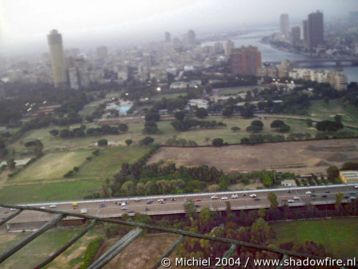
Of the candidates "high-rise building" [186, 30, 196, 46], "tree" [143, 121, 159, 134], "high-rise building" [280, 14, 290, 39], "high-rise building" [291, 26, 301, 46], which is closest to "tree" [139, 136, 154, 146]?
"tree" [143, 121, 159, 134]

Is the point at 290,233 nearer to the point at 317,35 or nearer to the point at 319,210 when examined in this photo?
the point at 319,210

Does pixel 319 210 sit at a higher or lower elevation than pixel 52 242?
lower

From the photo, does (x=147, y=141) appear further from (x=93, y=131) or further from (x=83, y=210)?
(x=83, y=210)

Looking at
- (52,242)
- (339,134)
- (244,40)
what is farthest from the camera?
(244,40)

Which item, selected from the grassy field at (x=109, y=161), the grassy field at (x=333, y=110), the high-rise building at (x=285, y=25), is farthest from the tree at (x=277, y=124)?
the high-rise building at (x=285, y=25)

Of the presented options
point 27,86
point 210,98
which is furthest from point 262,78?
point 27,86

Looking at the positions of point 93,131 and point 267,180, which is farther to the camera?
point 93,131

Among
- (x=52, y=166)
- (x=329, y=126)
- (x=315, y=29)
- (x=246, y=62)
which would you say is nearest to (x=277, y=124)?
(x=329, y=126)
